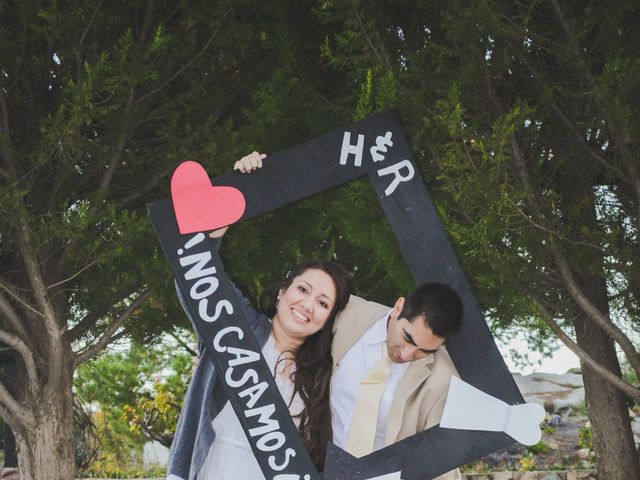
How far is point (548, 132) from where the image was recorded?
5445mm

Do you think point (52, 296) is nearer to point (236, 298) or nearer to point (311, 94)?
point (311, 94)

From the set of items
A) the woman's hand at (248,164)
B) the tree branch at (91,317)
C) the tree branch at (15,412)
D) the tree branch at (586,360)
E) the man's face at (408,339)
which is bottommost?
the tree branch at (586,360)

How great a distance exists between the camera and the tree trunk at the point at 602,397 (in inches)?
230

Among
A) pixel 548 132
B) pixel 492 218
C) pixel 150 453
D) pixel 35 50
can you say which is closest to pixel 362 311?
pixel 492 218

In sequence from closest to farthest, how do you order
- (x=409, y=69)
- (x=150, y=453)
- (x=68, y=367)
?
(x=409, y=69) → (x=68, y=367) → (x=150, y=453)

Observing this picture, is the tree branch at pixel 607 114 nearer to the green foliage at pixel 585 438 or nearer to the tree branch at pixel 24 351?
the tree branch at pixel 24 351

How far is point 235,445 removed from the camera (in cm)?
320

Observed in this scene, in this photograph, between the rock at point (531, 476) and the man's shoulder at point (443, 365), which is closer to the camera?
the man's shoulder at point (443, 365)

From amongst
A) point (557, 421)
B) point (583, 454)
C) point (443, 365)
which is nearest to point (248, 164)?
point (443, 365)

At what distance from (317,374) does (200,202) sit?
32.5 inches

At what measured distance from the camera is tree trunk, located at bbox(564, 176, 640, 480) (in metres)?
5.84

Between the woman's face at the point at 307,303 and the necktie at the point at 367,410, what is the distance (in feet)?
0.94

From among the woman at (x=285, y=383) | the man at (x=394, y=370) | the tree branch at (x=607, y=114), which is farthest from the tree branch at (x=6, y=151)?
the tree branch at (x=607, y=114)

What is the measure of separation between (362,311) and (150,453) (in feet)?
26.9
